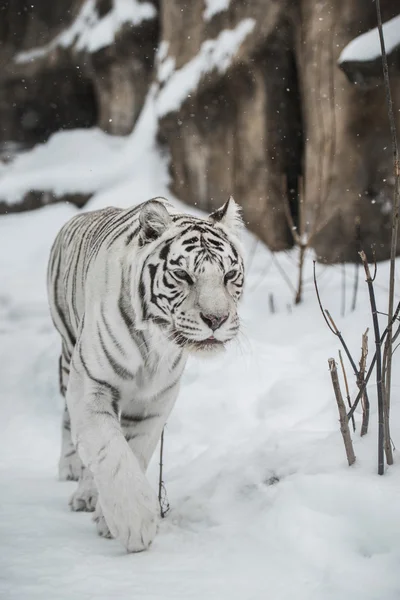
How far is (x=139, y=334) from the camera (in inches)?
99.5

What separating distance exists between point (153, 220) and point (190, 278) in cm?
28

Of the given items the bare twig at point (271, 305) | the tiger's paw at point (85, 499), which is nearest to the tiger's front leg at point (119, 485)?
the tiger's paw at point (85, 499)

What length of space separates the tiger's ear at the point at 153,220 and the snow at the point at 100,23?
6757 mm

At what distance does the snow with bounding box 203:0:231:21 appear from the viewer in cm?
717

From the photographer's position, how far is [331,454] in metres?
2.44

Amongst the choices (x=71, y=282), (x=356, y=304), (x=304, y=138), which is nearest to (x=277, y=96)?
(x=304, y=138)

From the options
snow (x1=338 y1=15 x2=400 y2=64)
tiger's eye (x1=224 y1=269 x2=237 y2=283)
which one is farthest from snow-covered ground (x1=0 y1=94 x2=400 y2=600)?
snow (x1=338 y1=15 x2=400 y2=64)

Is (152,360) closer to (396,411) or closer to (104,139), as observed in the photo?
(396,411)

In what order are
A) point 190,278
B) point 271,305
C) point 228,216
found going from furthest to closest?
point 271,305, point 228,216, point 190,278

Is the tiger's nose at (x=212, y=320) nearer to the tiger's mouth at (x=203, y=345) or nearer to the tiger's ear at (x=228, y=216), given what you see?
the tiger's mouth at (x=203, y=345)

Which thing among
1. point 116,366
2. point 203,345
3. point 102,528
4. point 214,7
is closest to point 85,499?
point 102,528

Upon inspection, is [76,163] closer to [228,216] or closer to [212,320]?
[228,216]

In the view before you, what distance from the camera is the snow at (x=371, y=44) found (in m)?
5.57

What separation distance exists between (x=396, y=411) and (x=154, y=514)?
898 mm
